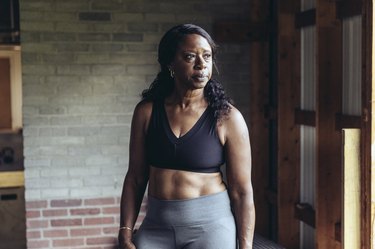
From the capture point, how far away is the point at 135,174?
2.68 meters

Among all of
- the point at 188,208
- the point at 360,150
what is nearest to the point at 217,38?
the point at 360,150

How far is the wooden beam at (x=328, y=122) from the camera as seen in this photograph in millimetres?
4043

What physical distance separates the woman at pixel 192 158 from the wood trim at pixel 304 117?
1984mm

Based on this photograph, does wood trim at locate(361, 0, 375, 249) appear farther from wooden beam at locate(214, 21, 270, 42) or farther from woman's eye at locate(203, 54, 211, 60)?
wooden beam at locate(214, 21, 270, 42)

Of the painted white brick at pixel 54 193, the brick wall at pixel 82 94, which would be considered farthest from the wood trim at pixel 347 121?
the painted white brick at pixel 54 193

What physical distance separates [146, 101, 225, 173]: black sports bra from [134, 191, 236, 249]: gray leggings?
5.3 inches

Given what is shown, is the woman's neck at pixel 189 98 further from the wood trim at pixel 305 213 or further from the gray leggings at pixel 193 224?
the wood trim at pixel 305 213

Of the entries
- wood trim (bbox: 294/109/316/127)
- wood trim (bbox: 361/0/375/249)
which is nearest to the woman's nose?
wood trim (bbox: 361/0/375/249)

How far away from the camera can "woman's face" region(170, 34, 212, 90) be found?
2482 millimetres

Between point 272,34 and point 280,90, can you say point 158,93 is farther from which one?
point 272,34

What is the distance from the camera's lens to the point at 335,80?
4.08 m

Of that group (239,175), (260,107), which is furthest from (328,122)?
(239,175)

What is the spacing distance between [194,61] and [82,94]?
2.58 m

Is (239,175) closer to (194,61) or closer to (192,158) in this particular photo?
(192,158)
